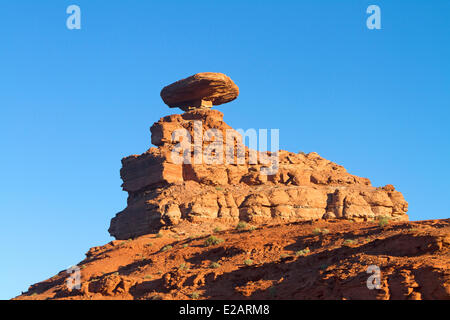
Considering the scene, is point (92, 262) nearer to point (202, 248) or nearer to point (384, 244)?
point (202, 248)

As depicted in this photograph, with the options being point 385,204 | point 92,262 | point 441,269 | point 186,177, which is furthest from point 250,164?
point 441,269

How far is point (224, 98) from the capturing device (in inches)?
2073

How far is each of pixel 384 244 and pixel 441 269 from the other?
15.9 feet

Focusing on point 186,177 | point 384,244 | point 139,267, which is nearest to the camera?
point 384,244

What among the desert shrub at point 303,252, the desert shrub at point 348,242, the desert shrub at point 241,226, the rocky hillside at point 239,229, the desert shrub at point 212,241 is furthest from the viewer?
the desert shrub at point 241,226

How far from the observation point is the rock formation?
4256 centimetres

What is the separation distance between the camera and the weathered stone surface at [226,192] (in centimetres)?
4253

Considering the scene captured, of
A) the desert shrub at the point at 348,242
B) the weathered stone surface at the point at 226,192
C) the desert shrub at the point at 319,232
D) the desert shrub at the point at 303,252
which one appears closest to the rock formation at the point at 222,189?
the weathered stone surface at the point at 226,192

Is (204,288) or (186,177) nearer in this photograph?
(204,288)

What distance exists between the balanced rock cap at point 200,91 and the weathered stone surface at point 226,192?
214 cm

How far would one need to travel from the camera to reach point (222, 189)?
149 feet

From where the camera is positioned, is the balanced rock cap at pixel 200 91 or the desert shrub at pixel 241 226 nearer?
the desert shrub at pixel 241 226

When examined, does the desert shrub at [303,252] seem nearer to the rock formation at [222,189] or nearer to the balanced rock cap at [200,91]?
the rock formation at [222,189]

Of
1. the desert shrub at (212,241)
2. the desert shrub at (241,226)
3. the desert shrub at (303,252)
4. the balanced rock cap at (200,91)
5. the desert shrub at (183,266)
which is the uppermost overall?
the balanced rock cap at (200,91)
